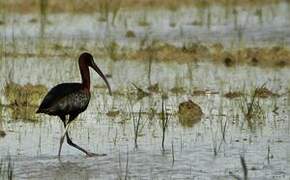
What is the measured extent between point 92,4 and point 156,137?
1448 centimetres

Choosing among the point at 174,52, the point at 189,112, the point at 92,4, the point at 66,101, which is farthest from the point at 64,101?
the point at 92,4

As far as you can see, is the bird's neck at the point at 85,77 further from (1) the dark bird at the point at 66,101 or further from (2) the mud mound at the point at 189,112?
(2) the mud mound at the point at 189,112

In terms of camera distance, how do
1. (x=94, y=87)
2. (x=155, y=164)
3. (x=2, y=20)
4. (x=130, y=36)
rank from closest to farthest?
(x=155, y=164), (x=94, y=87), (x=130, y=36), (x=2, y=20)

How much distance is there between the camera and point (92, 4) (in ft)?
81.4

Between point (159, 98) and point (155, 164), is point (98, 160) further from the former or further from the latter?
point (159, 98)

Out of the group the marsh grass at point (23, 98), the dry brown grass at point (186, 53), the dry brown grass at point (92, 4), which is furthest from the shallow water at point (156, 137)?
the dry brown grass at point (92, 4)

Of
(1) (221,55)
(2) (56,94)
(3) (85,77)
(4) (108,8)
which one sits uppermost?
(4) (108,8)

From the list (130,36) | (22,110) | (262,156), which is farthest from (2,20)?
(262,156)

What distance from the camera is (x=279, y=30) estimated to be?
68.4ft

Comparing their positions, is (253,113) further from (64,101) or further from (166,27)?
(166,27)

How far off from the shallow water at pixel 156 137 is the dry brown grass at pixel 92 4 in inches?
359

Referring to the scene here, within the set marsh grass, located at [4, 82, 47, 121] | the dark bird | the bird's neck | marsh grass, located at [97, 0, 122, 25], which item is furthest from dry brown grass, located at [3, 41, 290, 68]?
the dark bird

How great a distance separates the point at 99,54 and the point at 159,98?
172 inches

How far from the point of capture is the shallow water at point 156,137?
9.06 meters
